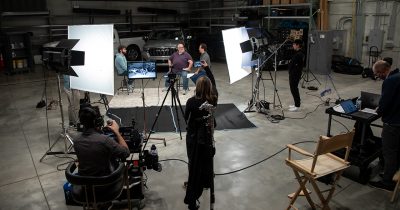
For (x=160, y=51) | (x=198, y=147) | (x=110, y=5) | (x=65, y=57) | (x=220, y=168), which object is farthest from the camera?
(x=110, y=5)

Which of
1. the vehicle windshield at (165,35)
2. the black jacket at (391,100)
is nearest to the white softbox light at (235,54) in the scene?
the black jacket at (391,100)

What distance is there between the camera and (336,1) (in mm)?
12789

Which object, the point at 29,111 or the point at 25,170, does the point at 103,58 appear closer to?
the point at 25,170

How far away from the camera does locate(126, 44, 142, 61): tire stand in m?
14.4

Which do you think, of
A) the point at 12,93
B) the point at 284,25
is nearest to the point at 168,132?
the point at 12,93

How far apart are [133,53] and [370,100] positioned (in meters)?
11.4

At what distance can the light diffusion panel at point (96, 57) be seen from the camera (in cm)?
462

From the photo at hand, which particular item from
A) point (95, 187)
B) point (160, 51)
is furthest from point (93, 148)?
point (160, 51)

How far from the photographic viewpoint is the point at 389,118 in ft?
12.7

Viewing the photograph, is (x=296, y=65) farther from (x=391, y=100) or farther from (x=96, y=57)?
(x=96, y=57)

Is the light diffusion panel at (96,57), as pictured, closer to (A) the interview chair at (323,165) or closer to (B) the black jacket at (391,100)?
(A) the interview chair at (323,165)

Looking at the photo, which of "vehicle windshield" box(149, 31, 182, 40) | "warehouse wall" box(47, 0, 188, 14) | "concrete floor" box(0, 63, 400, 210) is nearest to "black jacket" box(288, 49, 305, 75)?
"concrete floor" box(0, 63, 400, 210)

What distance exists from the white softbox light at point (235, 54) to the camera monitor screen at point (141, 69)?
139 cm

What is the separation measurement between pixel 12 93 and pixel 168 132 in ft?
20.2
